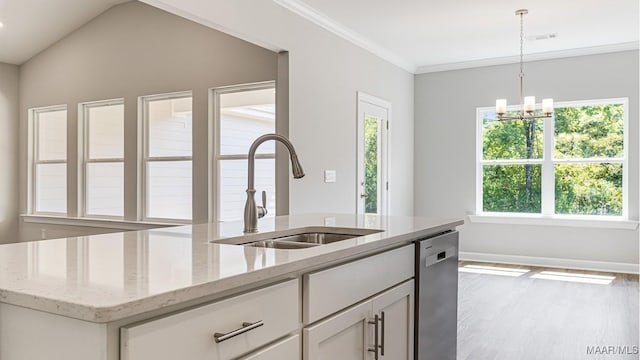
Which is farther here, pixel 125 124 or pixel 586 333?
pixel 125 124

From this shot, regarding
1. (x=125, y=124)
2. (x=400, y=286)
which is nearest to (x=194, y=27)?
(x=125, y=124)

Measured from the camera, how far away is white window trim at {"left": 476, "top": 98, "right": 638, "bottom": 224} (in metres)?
5.85

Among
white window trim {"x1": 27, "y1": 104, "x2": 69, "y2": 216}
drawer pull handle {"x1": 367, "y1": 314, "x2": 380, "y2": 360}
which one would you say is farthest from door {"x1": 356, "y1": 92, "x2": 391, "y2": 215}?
white window trim {"x1": 27, "y1": 104, "x2": 69, "y2": 216}

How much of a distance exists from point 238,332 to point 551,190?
595 centimetres

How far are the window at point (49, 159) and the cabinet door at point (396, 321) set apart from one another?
5458 millimetres

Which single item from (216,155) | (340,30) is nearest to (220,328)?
(216,155)

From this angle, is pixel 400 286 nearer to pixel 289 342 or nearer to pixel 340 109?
pixel 289 342

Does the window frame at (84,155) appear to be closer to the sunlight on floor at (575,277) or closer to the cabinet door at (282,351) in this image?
the sunlight on floor at (575,277)

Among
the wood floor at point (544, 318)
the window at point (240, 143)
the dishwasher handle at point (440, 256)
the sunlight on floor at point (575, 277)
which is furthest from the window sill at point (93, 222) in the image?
the sunlight on floor at point (575, 277)

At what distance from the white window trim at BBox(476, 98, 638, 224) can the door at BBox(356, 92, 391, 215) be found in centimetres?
132

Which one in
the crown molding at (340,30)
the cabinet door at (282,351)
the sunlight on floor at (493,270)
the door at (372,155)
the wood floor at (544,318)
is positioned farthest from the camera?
the sunlight on floor at (493,270)

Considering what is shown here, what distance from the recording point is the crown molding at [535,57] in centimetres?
582

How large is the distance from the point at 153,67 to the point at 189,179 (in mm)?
1301

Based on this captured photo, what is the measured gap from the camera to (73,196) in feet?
20.1
